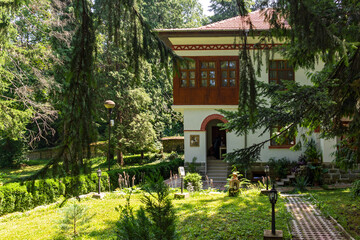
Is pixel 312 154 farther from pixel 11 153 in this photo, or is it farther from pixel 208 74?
pixel 11 153

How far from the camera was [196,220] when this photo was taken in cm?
738

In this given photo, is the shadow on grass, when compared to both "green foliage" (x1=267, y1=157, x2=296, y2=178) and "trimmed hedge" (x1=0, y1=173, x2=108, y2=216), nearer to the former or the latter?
"trimmed hedge" (x1=0, y1=173, x2=108, y2=216)

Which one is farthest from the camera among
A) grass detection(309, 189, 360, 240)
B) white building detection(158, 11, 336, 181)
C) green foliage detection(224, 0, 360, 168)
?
white building detection(158, 11, 336, 181)

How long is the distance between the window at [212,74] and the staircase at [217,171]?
13.3 feet

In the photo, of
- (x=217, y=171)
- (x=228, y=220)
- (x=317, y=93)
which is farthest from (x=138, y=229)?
(x=217, y=171)

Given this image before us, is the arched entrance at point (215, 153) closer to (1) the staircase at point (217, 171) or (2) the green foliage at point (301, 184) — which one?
(1) the staircase at point (217, 171)

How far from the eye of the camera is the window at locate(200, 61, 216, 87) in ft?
50.5

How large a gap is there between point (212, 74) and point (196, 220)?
30.5ft

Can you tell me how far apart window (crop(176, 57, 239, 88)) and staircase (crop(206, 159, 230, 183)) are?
4.07 m

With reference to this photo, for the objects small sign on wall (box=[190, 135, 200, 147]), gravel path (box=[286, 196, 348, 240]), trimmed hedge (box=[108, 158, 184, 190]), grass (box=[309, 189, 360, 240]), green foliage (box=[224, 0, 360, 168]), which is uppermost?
green foliage (box=[224, 0, 360, 168])

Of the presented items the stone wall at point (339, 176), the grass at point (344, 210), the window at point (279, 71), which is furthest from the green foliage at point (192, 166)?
the grass at point (344, 210)

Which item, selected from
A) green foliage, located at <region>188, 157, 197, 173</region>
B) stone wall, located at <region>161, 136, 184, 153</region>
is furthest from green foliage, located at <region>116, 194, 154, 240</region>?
stone wall, located at <region>161, 136, 184, 153</region>

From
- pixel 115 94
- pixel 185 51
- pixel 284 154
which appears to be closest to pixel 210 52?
pixel 185 51

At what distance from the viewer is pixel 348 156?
7422 mm
